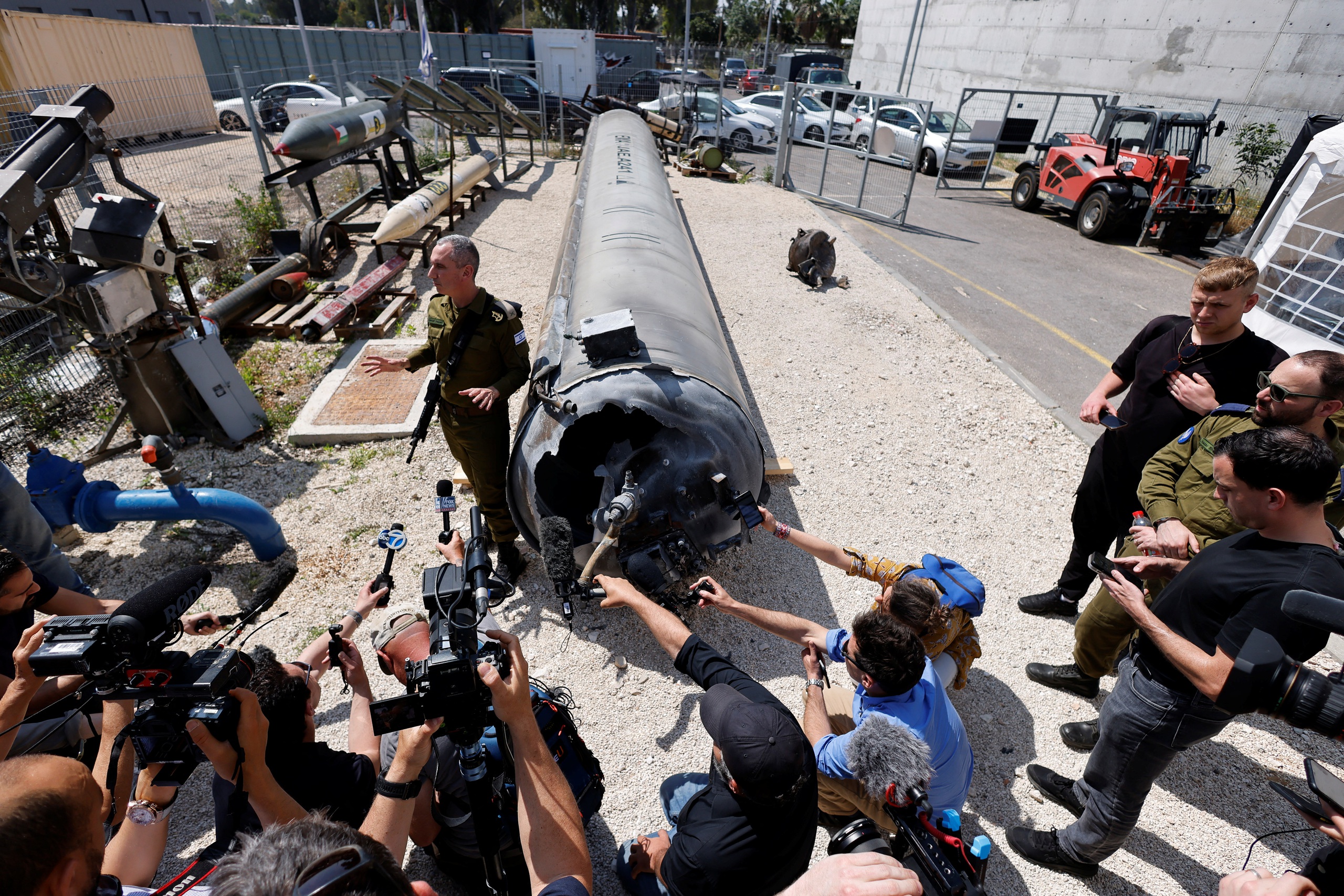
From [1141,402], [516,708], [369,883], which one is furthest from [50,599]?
[1141,402]

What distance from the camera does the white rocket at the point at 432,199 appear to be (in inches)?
351

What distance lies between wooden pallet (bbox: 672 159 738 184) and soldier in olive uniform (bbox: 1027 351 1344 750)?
13.5 metres

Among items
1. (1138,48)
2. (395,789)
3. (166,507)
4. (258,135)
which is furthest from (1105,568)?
(1138,48)

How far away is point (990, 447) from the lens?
19.7 ft

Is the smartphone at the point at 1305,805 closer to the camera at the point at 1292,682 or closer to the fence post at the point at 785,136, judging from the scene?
the camera at the point at 1292,682

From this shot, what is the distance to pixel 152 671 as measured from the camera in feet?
6.35

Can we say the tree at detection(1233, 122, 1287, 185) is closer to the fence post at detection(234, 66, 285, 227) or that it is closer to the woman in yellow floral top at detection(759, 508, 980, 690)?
the woman in yellow floral top at detection(759, 508, 980, 690)

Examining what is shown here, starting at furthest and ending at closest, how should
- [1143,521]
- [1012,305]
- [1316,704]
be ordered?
[1012,305] < [1143,521] < [1316,704]

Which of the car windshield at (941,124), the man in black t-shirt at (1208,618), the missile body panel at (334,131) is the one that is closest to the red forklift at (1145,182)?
the car windshield at (941,124)

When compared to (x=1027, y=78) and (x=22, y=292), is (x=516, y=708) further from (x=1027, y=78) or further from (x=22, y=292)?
(x=1027, y=78)

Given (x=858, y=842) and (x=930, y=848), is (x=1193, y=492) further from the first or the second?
(x=858, y=842)

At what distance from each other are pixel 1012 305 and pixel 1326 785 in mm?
8887

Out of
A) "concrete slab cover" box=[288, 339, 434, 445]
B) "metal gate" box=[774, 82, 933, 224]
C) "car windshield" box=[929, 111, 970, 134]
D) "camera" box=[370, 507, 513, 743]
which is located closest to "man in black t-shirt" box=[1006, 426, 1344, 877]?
"camera" box=[370, 507, 513, 743]

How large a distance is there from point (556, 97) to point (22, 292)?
17636 millimetres
